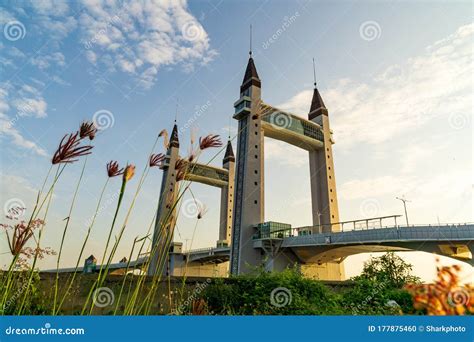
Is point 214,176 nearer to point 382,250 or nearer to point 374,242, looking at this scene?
point 382,250

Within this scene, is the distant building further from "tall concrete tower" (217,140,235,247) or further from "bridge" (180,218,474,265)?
"tall concrete tower" (217,140,235,247)

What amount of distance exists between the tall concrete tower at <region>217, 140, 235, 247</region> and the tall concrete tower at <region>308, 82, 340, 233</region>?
1371cm

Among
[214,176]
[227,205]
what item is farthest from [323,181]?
[214,176]

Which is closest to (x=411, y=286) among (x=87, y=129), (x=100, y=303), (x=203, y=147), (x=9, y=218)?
(x=203, y=147)

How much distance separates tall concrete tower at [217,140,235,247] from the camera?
1887 inches

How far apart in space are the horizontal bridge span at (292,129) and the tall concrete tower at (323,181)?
107cm

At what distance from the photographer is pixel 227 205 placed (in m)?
51.5

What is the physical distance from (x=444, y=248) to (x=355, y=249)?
806cm

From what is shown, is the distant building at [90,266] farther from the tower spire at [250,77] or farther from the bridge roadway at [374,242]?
the tower spire at [250,77]

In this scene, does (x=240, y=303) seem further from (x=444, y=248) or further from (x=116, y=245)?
(x=444, y=248)

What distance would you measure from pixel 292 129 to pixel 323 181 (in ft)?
22.0

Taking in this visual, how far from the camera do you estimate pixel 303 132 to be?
3566 cm

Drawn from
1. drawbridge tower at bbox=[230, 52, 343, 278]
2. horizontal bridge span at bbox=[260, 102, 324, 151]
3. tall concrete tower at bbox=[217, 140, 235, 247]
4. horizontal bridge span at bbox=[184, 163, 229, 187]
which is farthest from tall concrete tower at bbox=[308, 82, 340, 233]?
horizontal bridge span at bbox=[184, 163, 229, 187]

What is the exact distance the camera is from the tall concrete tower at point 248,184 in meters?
28.8
